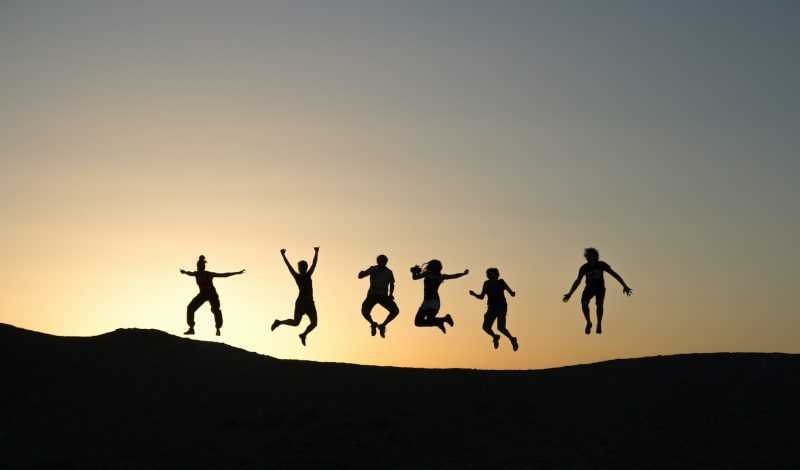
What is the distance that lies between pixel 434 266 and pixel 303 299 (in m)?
3.23

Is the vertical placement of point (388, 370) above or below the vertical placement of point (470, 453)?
above

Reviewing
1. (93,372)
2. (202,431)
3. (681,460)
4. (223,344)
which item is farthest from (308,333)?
(681,460)

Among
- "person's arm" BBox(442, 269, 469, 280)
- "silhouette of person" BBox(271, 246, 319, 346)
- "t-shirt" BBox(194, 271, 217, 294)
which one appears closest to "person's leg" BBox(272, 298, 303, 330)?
"silhouette of person" BBox(271, 246, 319, 346)

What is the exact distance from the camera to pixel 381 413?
18.3 meters

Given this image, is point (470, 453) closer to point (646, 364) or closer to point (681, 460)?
point (681, 460)

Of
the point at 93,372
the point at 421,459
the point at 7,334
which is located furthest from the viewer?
the point at 7,334

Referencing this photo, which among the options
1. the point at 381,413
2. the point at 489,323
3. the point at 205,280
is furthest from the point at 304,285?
the point at 381,413

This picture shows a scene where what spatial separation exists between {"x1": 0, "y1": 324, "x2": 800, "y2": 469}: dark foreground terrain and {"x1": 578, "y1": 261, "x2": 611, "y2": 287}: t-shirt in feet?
6.69

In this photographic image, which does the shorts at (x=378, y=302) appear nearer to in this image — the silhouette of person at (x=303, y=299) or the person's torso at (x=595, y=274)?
the silhouette of person at (x=303, y=299)

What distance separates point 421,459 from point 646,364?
709cm

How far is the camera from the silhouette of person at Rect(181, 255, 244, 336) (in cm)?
2456

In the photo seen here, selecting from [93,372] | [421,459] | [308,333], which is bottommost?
[421,459]

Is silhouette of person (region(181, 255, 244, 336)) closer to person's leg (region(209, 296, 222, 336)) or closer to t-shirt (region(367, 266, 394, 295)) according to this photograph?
person's leg (region(209, 296, 222, 336))

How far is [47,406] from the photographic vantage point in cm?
1841
